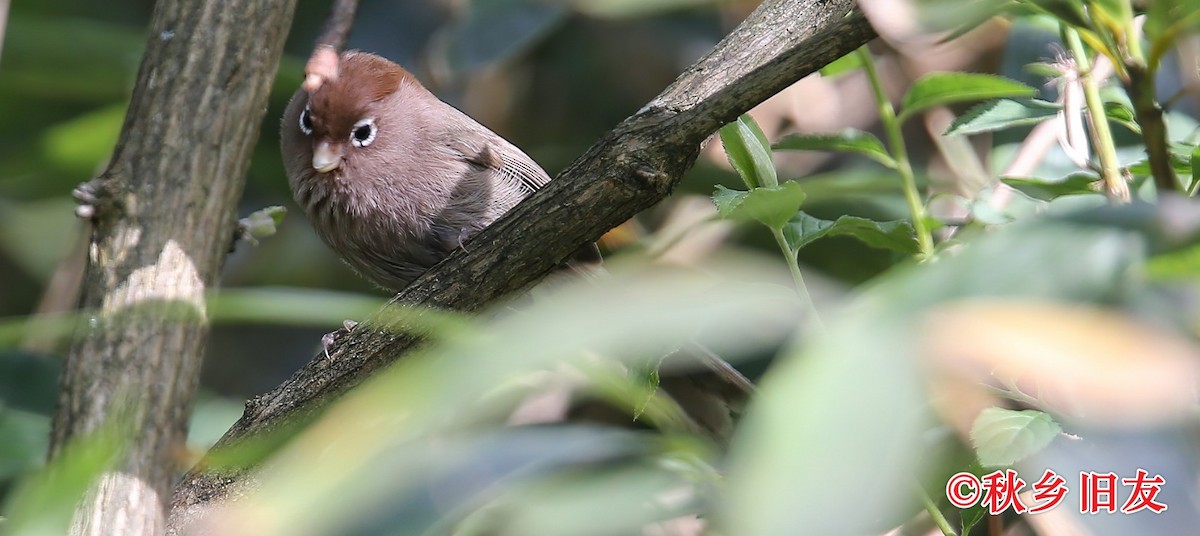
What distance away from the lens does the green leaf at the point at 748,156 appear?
174cm

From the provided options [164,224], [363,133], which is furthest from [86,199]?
[363,133]

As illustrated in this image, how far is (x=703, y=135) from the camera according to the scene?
1761mm

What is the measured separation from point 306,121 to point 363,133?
0.56 feet

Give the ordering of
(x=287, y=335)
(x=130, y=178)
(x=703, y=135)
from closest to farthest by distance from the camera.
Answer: (x=703, y=135) < (x=130, y=178) < (x=287, y=335)

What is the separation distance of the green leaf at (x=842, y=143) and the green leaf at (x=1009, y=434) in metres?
0.67

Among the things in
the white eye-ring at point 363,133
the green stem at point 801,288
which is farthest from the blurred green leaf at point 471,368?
the white eye-ring at point 363,133

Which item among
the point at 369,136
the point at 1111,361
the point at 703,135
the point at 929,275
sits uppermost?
the point at 369,136

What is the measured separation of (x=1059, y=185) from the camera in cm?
178

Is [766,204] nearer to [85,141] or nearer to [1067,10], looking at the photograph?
[1067,10]

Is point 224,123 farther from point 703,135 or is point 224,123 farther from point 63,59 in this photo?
point 63,59

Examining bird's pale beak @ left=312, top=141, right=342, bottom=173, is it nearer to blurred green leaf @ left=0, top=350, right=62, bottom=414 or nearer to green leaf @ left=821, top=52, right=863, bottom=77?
blurred green leaf @ left=0, top=350, right=62, bottom=414

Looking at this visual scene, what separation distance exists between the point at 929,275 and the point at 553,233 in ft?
3.85

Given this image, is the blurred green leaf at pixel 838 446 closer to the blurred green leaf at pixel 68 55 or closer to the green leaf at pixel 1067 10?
the green leaf at pixel 1067 10

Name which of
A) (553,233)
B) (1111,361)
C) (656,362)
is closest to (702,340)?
(1111,361)
